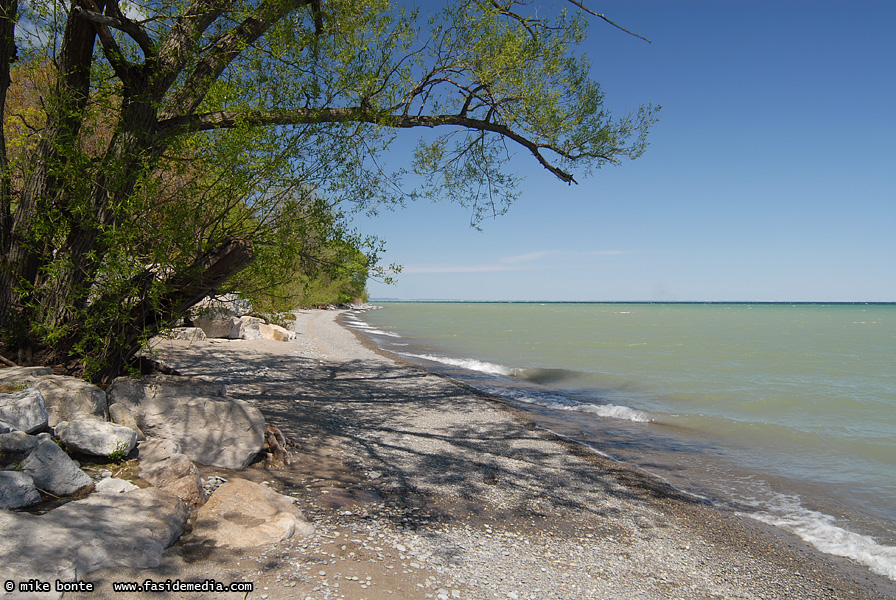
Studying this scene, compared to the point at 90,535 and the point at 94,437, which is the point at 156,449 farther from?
the point at 90,535

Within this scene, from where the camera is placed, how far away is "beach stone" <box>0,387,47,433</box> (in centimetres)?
426

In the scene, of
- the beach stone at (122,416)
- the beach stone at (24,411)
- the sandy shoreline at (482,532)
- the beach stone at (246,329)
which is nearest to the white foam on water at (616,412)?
the sandy shoreline at (482,532)

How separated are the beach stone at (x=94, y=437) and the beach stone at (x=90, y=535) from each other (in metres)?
0.82

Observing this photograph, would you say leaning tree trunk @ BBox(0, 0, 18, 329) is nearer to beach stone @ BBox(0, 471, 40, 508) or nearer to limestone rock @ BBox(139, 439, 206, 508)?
limestone rock @ BBox(139, 439, 206, 508)

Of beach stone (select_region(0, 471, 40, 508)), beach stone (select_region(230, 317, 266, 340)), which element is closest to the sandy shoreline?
beach stone (select_region(0, 471, 40, 508))

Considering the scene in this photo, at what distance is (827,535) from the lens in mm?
6082

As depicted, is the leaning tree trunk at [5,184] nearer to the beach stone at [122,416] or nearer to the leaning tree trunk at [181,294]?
the leaning tree trunk at [181,294]

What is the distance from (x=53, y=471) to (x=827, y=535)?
8.11 metres

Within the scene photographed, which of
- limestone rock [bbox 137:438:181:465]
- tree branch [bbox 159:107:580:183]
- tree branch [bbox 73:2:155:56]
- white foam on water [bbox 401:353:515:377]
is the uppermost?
Result: tree branch [bbox 73:2:155:56]

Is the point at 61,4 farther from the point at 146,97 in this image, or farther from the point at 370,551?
the point at 370,551

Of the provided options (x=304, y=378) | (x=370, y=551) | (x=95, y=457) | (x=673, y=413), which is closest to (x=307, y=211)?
(x=95, y=457)

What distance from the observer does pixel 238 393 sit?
31.4 ft

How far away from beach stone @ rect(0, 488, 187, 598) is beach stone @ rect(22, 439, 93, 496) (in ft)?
0.81

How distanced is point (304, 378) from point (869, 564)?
10.8 m
